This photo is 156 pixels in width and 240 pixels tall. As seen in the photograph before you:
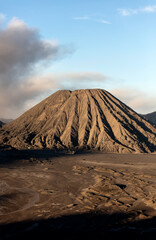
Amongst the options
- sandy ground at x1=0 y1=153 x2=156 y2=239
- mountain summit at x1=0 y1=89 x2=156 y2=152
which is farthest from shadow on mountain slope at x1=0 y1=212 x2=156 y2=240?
mountain summit at x1=0 y1=89 x2=156 y2=152

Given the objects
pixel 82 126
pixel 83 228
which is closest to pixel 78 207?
pixel 83 228

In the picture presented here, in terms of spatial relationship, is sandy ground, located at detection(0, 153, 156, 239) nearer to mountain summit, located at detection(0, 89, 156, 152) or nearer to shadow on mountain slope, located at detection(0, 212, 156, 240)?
shadow on mountain slope, located at detection(0, 212, 156, 240)

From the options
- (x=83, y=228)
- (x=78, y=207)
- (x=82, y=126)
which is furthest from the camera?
(x=82, y=126)

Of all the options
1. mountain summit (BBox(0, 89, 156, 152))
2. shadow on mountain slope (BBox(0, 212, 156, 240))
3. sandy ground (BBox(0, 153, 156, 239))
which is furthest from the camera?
mountain summit (BBox(0, 89, 156, 152))

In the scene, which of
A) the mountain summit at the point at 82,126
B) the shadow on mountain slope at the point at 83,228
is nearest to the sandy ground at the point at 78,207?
the shadow on mountain slope at the point at 83,228

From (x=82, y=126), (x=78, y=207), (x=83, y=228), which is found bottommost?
(x=83, y=228)

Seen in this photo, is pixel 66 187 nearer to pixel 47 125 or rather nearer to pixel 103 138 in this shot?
pixel 103 138

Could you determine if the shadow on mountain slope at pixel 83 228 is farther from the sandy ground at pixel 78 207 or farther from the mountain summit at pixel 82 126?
the mountain summit at pixel 82 126

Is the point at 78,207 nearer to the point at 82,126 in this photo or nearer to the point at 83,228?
the point at 83,228
